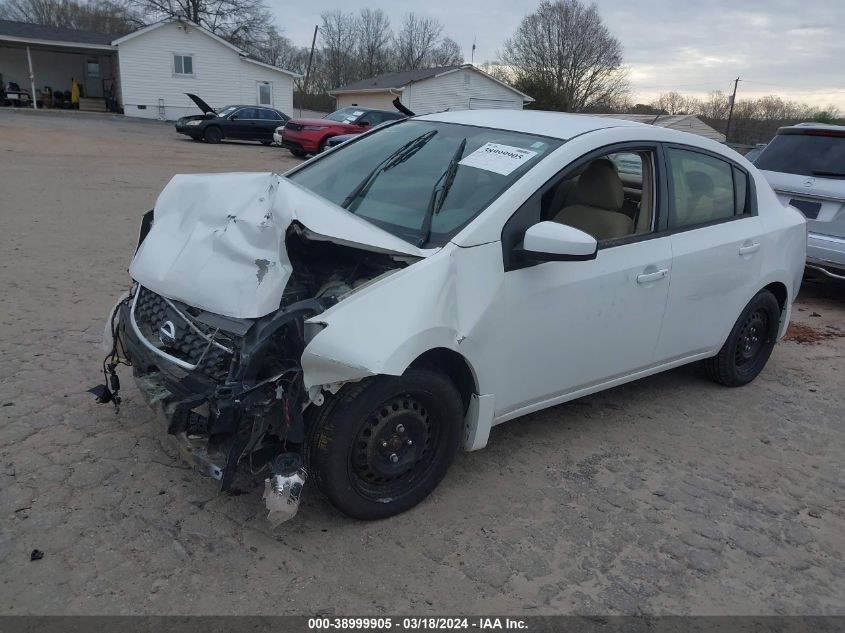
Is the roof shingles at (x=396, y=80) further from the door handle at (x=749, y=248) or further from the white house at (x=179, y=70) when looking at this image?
the door handle at (x=749, y=248)

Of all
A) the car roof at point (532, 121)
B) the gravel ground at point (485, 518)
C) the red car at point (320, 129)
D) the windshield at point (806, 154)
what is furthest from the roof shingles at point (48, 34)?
the car roof at point (532, 121)

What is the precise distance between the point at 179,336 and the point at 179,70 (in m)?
37.9

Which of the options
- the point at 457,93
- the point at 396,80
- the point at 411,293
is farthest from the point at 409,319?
the point at 457,93

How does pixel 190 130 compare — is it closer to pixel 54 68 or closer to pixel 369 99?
pixel 54 68

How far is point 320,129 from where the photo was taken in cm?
2081

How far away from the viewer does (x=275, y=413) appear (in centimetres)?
269

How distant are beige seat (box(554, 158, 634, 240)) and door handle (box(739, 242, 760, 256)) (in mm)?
954

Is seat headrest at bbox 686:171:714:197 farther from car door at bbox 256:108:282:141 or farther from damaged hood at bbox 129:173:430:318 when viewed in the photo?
car door at bbox 256:108:282:141

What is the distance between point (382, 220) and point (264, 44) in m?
59.8

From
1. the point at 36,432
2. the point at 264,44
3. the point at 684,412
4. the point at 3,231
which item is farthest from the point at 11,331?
the point at 264,44

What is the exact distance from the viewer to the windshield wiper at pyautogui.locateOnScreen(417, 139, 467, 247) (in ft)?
10.4

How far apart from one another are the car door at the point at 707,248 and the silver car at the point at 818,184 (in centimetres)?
274

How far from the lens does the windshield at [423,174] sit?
3260 mm

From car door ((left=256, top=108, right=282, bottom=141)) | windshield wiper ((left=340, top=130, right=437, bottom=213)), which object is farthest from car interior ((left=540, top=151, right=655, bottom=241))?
car door ((left=256, top=108, right=282, bottom=141))
